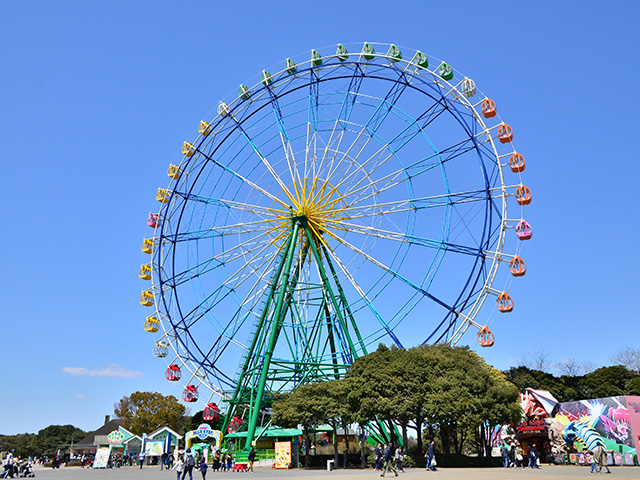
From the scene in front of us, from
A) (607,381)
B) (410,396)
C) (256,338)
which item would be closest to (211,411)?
(256,338)

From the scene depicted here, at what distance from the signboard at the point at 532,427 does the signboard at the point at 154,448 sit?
2224 centimetres

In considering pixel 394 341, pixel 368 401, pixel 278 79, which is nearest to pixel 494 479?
pixel 368 401

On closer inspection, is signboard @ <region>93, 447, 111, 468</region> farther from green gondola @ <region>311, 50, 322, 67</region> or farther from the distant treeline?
the distant treeline

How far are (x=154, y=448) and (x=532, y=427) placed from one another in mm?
23454

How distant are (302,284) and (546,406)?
14.8m

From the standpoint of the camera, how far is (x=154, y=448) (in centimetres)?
3728

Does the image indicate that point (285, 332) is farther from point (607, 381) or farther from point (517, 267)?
point (607, 381)

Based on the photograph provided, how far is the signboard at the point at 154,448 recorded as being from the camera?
37125 mm

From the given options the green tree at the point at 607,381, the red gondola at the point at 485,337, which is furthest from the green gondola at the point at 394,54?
the green tree at the point at 607,381

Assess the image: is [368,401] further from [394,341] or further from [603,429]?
[603,429]

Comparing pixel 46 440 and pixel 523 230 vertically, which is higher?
pixel 523 230

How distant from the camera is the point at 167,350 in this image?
33938mm

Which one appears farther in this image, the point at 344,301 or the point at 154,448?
the point at 154,448

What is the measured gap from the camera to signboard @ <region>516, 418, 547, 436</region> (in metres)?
30.5
